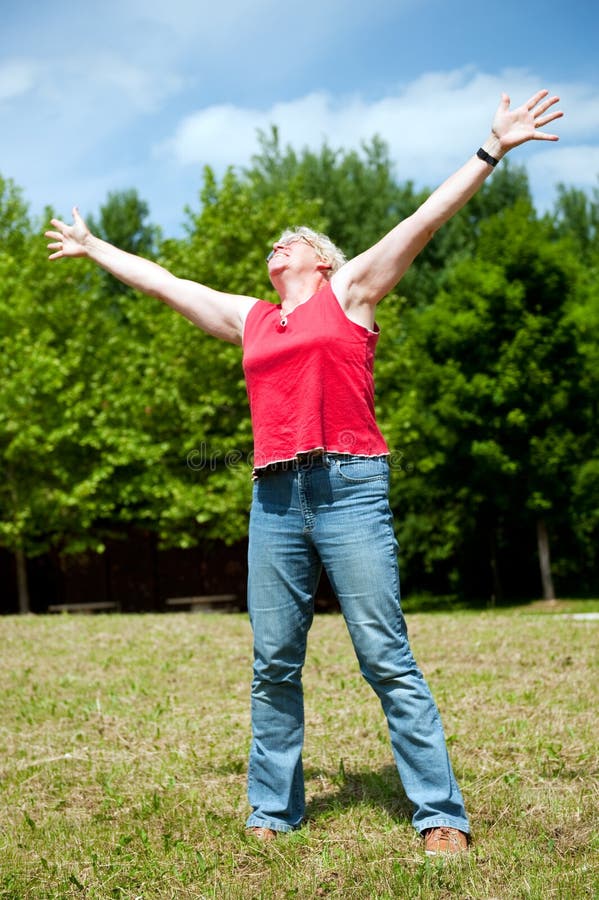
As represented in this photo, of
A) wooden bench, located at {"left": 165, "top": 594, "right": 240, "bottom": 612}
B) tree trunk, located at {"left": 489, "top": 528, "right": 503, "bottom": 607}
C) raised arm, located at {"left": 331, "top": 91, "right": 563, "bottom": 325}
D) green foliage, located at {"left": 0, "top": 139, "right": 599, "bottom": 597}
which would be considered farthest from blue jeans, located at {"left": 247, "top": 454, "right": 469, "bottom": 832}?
tree trunk, located at {"left": 489, "top": 528, "right": 503, "bottom": 607}

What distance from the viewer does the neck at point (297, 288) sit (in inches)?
140

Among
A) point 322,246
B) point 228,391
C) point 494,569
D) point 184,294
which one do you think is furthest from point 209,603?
point 322,246

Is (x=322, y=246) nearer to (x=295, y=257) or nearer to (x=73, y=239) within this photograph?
(x=295, y=257)

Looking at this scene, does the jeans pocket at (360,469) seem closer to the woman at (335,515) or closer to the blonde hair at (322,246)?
the woman at (335,515)

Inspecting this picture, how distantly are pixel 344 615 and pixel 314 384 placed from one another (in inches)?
33.0

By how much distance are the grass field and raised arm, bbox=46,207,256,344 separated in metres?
1.93

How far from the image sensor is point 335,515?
3.28 meters

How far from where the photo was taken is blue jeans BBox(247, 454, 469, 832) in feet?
10.6

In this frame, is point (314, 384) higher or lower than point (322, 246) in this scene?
lower

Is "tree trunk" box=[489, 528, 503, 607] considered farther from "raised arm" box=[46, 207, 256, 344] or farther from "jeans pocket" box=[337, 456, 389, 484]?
"jeans pocket" box=[337, 456, 389, 484]

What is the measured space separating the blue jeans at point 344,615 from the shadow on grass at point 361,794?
269 millimetres

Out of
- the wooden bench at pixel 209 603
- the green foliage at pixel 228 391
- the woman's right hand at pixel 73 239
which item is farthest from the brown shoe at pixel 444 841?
the wooden bench at pixel 209 603

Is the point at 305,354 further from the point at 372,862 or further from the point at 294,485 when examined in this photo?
the point at 372,862

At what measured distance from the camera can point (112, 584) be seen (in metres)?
23.2
